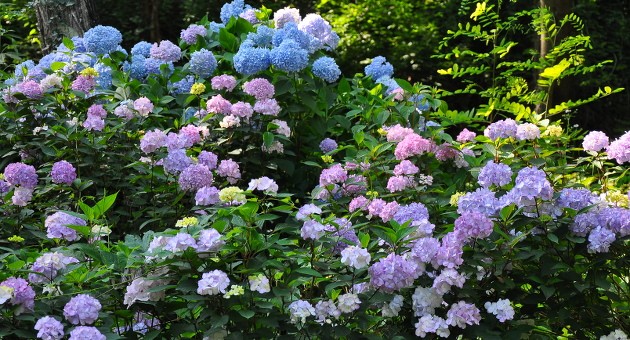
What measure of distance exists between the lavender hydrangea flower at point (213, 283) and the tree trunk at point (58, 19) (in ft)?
10.5

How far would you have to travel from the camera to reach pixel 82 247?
7.57ft

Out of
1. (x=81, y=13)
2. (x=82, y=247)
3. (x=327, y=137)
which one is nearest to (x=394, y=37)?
(x=81, y=13)

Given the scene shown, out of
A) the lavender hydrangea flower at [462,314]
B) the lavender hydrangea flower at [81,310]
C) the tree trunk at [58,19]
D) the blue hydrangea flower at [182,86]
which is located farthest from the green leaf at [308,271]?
the tree trunk at [58,19]

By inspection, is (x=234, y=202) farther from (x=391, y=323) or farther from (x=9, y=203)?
(x=9, y=203)

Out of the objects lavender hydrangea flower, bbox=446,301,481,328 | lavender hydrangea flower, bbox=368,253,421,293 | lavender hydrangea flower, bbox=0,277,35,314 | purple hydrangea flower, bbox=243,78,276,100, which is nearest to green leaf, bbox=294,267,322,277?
lavender hydrangea flower, bbox=368,253,421,293

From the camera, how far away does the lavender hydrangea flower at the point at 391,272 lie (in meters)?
2.29

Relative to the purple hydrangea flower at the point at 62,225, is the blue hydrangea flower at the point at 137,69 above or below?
below

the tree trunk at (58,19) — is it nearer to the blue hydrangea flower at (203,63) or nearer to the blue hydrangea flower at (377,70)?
the blue hydrangea flower at (203,63)

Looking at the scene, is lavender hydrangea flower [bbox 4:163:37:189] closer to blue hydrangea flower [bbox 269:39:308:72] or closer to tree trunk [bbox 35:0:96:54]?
blue hydrangea flower [bbox 269:39:308:72]

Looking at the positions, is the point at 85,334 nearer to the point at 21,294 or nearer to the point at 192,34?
the point at 21,294

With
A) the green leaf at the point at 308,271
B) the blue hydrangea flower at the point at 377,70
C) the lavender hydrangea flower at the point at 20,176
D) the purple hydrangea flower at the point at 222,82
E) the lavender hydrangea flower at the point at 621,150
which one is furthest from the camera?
the blue hydrangea flower at the point at 377,70

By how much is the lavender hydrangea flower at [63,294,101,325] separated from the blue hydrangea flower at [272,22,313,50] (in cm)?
185

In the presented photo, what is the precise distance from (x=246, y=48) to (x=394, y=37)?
5191mm

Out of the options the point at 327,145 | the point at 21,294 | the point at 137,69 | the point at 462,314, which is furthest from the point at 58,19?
the point at 462,314
